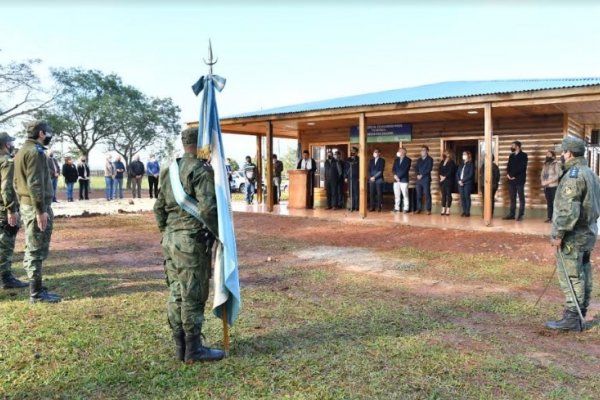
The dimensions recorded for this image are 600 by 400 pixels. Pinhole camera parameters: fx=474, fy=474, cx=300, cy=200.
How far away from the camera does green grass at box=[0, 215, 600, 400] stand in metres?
3.01

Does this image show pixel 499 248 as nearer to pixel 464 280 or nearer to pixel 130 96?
pixel 464 280

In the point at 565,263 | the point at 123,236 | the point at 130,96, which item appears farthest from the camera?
the point at 130,96

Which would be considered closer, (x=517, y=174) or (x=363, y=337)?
(x=363, y=337)

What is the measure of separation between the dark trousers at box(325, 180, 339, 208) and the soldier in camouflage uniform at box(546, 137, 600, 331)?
994cm

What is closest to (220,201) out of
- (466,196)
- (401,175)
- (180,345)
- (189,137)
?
(189,137)

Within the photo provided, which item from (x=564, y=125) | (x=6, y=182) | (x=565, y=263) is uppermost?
(x=564, y=125)

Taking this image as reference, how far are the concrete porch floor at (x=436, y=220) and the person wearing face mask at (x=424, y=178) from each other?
417mm

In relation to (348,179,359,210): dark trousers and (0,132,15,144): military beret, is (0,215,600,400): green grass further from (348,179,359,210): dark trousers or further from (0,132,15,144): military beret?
(348,179,359,210): dark trousers

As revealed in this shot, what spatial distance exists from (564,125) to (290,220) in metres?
7.00

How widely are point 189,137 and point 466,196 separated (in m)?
9.57

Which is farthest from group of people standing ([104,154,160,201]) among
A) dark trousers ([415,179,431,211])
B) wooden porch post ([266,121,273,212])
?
dark trousers ([415,179,431,211])

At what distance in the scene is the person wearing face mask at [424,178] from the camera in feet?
39.7

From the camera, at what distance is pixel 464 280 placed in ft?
19.7

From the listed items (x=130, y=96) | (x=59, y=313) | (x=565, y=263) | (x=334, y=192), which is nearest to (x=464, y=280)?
(x=565, y=263)
